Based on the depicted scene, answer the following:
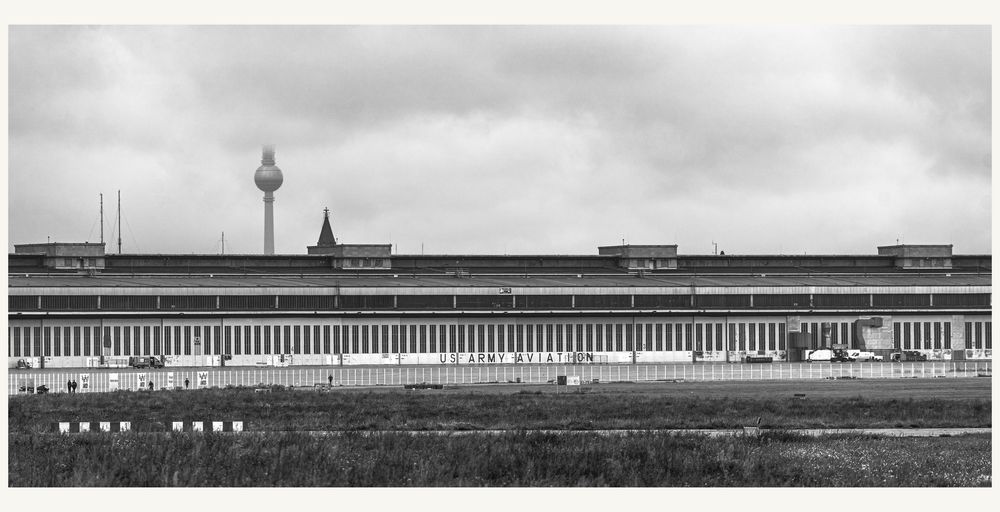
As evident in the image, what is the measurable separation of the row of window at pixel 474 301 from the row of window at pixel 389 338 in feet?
4.77

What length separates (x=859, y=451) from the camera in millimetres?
38719

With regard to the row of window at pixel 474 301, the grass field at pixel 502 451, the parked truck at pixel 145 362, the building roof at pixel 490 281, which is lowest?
the grass field at pixel 502 451

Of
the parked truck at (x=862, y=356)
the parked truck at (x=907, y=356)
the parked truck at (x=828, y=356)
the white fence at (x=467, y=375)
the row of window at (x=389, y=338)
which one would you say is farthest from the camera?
the parked truck at (x=907, y=356)

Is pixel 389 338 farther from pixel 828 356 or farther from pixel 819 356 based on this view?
pixel 828 356

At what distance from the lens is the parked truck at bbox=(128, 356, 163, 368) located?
115 metres

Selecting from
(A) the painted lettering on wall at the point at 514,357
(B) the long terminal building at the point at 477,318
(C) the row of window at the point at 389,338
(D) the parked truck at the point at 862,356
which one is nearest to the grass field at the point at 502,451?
(C) the row of window at the point at 389,338

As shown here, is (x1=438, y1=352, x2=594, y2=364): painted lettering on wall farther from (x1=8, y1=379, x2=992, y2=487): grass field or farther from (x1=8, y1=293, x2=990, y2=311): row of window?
(x1=8, y1=379, x2=992, y2=487): grass field

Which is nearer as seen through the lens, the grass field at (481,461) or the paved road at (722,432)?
the grass field at (481,461)

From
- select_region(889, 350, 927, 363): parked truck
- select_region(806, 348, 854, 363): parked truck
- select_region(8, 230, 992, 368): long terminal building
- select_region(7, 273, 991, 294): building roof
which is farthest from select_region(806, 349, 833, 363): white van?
select_region(7, 273, 991, 294): building roof

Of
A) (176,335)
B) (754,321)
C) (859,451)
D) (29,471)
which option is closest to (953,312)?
(754,321)

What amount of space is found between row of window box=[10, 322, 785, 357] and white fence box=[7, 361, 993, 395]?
7.80 meters

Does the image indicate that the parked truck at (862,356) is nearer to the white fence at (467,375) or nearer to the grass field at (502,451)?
the white fence at (467,375)

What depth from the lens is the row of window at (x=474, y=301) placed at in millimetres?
119000

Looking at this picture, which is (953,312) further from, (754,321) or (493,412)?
(493,412)
